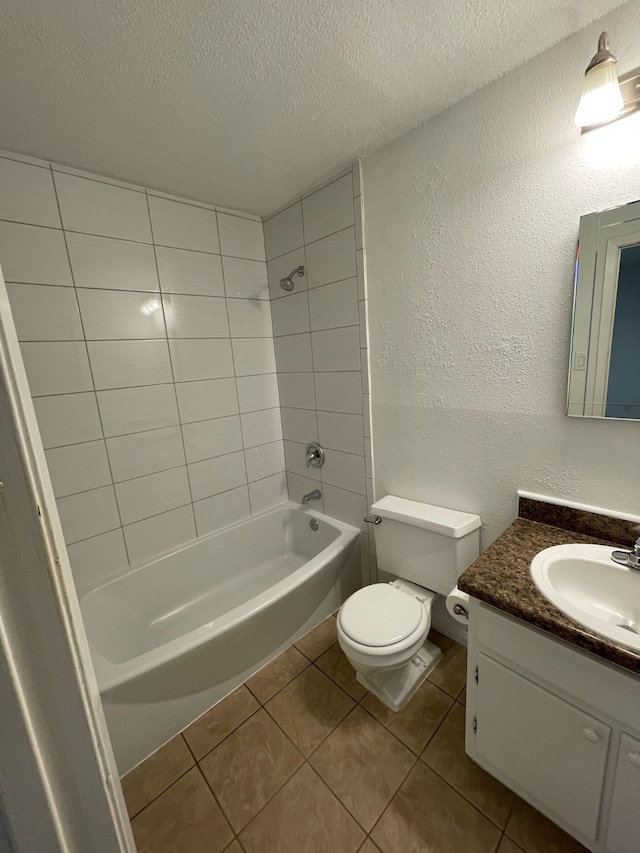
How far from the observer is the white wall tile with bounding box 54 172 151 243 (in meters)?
1.52

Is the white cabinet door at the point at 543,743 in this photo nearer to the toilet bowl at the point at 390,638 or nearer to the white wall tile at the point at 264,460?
the toilet bowl at the point at 390,638

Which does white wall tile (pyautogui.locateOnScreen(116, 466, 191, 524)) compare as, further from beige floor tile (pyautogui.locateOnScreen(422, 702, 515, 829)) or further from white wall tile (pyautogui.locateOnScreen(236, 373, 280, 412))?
beige floor tile (pyautogui.locateOnScreen(422, 702, 515, 829))

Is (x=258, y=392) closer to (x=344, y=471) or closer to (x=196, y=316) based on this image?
(x=196, y=316)

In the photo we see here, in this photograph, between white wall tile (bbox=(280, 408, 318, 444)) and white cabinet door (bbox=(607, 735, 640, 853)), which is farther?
white wall tile (bbox=(280, 408, 318, 444))

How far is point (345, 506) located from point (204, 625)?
0.94 meters

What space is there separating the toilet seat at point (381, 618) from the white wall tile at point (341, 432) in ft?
2.33

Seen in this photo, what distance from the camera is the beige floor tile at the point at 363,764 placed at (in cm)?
115

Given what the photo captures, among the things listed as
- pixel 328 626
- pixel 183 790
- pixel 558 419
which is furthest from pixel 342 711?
pixel 558 419

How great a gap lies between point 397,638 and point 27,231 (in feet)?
7.17

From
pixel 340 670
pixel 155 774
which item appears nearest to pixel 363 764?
pixel 340 670

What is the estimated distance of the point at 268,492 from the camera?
2.39m

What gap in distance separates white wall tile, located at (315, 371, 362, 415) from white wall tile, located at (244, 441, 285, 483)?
0.51 m

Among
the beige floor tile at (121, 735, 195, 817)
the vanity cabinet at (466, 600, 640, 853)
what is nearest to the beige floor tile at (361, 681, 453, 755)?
the vanity cabinet at (466, 600, 640, 853)

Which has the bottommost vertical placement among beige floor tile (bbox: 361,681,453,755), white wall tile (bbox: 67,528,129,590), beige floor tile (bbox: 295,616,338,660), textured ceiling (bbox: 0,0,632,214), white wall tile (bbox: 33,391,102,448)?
beige floor tile (bbox: 361,681,453,755)
